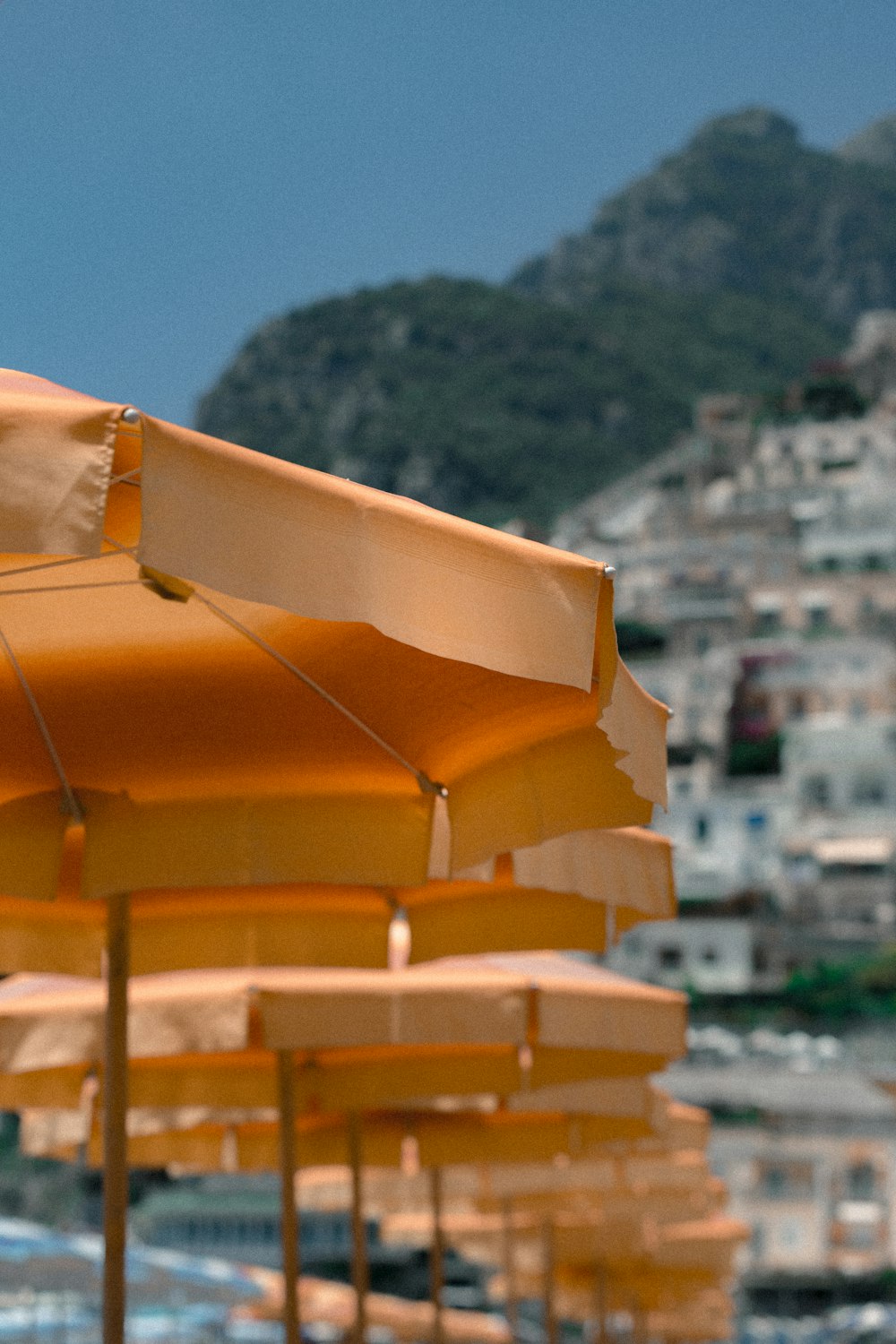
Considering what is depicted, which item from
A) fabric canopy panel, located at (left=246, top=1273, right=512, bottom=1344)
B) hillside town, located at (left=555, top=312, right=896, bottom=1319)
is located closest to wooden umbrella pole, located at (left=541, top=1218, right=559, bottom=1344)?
fabric canopy panel, located at (left=246, top=1273, right=512, bottom=1344)

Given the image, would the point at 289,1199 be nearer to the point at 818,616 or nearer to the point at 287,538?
the point at 287,538

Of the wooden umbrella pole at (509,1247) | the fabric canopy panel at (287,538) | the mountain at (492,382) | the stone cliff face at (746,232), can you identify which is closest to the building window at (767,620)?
the mountain at (492,382)

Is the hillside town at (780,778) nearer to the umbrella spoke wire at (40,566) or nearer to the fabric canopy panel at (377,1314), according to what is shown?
the fabric canopy panel at (377,1314)

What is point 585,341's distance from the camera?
14575 centimetres

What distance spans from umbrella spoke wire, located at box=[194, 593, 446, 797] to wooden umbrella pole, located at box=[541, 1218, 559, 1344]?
878 cm

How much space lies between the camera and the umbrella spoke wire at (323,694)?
4.02 metres

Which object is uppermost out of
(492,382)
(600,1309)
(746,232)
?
(746,232)

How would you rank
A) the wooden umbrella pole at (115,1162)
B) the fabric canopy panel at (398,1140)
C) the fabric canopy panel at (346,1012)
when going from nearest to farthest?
the wooden umbrella pole at (115,1162), the fabric canopy panel at (346,1012), the fabric canopy panel at (398,1140)

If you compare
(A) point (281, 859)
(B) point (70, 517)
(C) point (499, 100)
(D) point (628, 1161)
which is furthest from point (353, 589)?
(C) point (499, 100)

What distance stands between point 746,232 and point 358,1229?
182 metres

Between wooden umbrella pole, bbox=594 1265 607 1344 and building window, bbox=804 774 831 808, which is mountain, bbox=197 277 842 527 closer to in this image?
building window, bbox=804 774 831 808

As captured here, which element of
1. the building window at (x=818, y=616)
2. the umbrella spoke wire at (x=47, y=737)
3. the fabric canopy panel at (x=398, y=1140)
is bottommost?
the fabric canopy panel at (x=398, y=1140)

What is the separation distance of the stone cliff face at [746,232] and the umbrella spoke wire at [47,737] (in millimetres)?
163349

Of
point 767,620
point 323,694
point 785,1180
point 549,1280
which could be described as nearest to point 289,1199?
point 323,694
